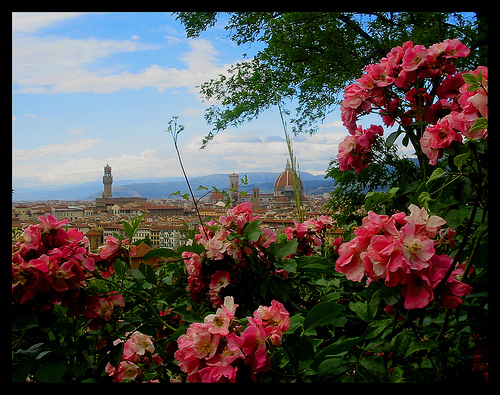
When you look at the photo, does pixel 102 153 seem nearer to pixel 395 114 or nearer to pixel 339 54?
pixel 395 114

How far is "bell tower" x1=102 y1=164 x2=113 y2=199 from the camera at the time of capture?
2.23m

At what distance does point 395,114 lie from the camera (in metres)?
0.99

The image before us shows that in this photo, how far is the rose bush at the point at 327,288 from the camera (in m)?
0.51

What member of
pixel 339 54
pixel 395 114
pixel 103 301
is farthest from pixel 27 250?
pixel 339 54

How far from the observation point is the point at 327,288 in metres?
0.90

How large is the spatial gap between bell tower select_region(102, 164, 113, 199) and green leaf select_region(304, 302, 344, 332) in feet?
6.24

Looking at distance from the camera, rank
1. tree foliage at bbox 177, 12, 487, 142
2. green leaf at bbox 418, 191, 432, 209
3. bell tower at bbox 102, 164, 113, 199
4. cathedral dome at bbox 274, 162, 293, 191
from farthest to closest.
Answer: tree foliage at bbox 177, 12, 487, 142
bell tower at bbox 102, 164, 113, 199
cathedral dome at bbox 274, 162, 293, 191
green leaf at bbox 418, 191, 432, 209

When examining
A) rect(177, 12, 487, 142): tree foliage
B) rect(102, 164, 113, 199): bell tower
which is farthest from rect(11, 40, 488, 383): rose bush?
rect(177, 12, 487, 142): tree foliage

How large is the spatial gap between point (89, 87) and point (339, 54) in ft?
12.5

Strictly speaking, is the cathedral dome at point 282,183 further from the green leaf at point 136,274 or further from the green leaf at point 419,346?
the green leaf at point 419,346

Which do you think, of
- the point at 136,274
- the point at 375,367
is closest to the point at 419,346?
the point at 375,367

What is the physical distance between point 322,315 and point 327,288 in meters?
0.39

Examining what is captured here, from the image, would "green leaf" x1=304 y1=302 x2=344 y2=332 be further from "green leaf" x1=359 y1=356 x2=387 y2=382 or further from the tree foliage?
the tree foliage
